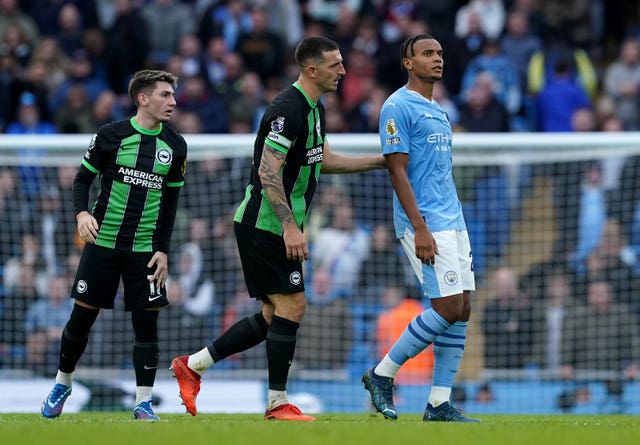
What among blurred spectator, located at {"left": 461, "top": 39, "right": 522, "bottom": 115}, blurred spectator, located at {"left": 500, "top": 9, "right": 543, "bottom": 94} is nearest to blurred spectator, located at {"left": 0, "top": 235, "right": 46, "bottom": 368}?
blurred spectator, located at {"left": 461, "top": 39, "right": 522, "bottom": 115}

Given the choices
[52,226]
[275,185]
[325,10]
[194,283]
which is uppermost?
[325,10]

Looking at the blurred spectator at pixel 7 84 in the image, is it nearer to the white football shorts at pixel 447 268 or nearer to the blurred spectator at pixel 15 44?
the blurred spectator at pixel 15 44

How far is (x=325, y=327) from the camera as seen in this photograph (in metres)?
14.1

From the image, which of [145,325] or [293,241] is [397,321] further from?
Answer: [293,241]

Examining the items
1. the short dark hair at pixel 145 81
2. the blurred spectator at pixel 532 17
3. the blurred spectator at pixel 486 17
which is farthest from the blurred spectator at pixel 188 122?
the short dark hair at pixel 145 81

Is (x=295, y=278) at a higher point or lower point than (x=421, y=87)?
lower

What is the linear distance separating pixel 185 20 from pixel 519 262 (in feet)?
21.3

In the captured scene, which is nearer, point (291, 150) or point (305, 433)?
point (305, 433)

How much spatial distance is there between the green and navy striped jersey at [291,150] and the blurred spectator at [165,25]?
9747 mm

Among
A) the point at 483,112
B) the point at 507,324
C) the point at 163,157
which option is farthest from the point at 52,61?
the point at 163,157

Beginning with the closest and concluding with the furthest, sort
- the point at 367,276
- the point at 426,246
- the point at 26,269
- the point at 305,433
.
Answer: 1. the point at 305,433
2. the point at 426,246
3. the point at 26,269
4. the point at 367,276

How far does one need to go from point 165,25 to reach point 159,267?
9.98 m

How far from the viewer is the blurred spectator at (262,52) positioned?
694 inches

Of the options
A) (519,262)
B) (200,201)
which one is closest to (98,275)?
(200,201)
